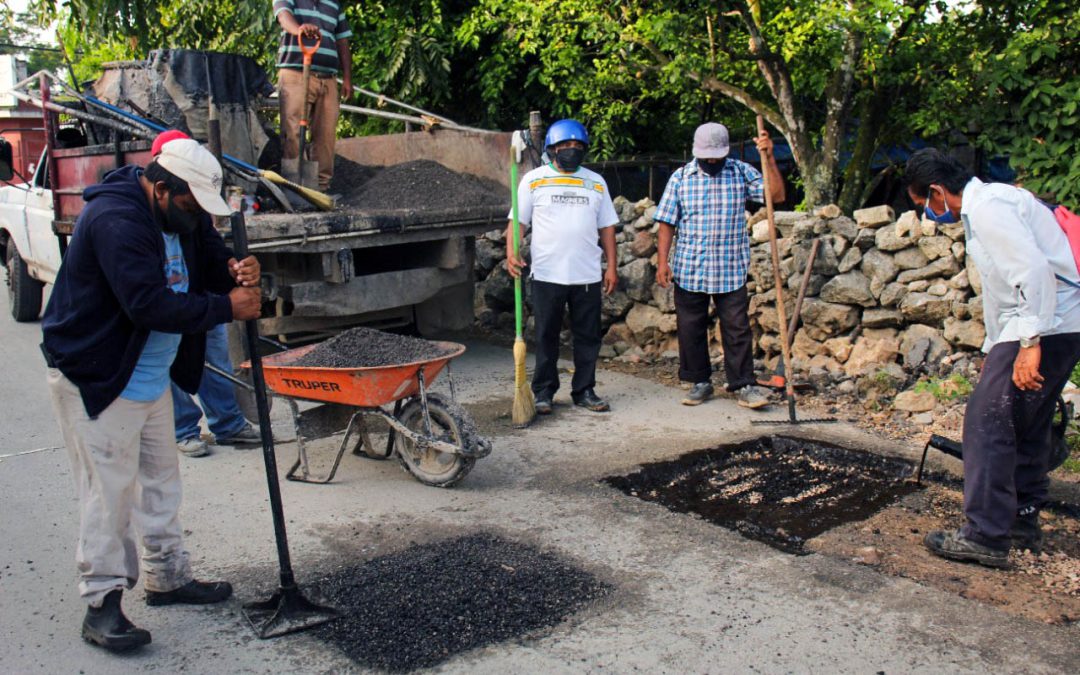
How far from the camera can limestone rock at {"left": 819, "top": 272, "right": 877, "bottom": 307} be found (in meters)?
6.98

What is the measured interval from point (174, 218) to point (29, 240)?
23.2 ft

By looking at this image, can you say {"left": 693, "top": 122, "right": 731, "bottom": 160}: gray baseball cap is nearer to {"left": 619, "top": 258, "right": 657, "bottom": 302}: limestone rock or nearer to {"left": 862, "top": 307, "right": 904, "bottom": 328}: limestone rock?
{"left": 862, "top": 307, "right": 904, "bottom": 328}: limestone rock

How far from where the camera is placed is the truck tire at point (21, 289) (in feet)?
33.4

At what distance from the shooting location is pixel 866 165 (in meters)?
9.28

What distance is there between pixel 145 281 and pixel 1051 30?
6457 mm

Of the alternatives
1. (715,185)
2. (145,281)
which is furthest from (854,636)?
(715,185)

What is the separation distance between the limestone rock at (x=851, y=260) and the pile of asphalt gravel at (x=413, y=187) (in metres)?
2.64

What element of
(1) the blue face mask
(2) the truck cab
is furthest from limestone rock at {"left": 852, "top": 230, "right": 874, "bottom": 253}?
(2) the truck cab

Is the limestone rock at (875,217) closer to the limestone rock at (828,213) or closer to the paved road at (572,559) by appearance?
the limestone rock at (828,213)

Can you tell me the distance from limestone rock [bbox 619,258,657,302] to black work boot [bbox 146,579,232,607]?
497 cm

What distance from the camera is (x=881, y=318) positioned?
6.90m

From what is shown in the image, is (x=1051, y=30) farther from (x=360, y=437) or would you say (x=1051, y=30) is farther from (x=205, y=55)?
(x=205, y=55)

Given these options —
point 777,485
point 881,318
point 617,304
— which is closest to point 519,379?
point 777,485

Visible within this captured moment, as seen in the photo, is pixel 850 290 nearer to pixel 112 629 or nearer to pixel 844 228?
pixel 844 228
